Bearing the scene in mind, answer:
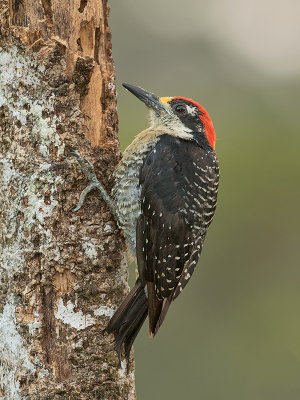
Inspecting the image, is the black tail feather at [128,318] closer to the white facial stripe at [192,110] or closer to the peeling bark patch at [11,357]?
the peeling bark patch at [11,357]

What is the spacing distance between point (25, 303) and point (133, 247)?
96cm

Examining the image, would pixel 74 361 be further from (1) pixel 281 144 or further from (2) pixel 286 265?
(2) pixel 286 265

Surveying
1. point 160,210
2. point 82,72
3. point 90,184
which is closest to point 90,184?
point 90,184

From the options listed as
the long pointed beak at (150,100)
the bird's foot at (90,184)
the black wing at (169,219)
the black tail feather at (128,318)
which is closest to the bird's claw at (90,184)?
the bird's foot at (90,184)

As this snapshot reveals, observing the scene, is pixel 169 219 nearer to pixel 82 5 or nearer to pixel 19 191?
pixel 19 191

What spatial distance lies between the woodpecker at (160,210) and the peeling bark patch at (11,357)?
2.45 feet

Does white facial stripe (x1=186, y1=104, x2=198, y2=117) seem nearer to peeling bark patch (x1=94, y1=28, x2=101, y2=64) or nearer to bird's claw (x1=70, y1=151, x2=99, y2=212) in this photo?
peeling bark patch (x1=94, y1=28, x2=101, y2=64)

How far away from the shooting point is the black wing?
14.2 feet

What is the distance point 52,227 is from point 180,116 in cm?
168

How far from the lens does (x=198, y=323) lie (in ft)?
26.0

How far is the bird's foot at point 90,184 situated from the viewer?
3957 mm

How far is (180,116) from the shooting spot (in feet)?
16.4

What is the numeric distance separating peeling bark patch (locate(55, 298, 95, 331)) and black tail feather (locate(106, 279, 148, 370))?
0.17 meters

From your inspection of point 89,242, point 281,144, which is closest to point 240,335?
point 281,144
